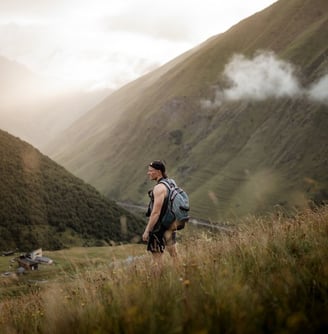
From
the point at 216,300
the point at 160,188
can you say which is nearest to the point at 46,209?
the point at 160,188

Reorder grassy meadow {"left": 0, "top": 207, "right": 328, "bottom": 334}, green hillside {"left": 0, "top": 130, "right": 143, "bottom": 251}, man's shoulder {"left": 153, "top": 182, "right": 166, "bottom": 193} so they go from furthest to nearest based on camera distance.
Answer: green hillside {"left": 0, "top": 130, "right": 143, "bottom": 251} < man's shoulder {"left": 153, "top": 182, "right": 166, "bottom": 193} < grassy meadow {"left": 0, "top": 207, "right": 328, "bottom": 334}

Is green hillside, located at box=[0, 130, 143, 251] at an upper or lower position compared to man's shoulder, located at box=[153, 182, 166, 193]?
upper

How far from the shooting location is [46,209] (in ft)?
547

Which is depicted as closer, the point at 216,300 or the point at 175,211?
the point at 216,300

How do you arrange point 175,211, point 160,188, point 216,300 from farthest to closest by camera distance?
point 160,188 < point 175,211 < point 216,300

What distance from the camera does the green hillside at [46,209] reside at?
153125mm

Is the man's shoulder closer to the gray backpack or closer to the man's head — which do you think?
the gray backpack

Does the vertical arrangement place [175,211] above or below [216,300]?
above

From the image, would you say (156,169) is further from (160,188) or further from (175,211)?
(175,211)

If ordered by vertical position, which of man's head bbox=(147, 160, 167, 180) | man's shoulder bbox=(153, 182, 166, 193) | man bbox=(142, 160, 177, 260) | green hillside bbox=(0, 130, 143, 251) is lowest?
man bbox=(142, 160, 177, 260)

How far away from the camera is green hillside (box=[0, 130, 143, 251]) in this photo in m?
153

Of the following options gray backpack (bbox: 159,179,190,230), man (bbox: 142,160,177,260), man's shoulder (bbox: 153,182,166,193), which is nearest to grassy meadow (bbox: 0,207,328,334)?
man (bbox: 142,160,177,260)

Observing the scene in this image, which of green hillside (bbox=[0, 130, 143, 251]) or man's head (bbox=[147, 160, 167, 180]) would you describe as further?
green hillside (bbox=[0, 130, 143, 251])

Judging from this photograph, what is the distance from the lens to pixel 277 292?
173 inches
